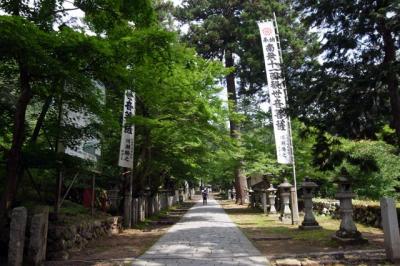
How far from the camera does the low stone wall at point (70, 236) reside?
980cm

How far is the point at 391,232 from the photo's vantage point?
832 cm

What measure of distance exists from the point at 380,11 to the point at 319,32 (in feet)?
7.34

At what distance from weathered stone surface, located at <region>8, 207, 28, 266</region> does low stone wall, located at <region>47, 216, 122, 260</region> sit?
1773 mm

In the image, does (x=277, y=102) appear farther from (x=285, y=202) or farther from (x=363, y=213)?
(x=363, y=213)

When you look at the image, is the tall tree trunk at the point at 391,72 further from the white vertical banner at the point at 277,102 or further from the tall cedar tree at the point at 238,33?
the tall cedar tree at the point at 238,33

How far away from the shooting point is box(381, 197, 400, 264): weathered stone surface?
27.0ft

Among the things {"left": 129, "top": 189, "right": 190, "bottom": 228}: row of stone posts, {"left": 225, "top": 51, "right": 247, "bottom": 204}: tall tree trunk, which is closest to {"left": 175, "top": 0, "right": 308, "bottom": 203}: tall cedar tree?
{"left": 225, "top": 51, "right": 247, "bottom": 204}: tall tree trunk

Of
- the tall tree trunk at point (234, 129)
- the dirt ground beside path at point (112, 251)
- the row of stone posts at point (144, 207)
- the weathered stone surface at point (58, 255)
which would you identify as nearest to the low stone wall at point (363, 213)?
the dirt ground beside path at point (112, 251)

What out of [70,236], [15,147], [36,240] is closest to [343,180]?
[70,236]

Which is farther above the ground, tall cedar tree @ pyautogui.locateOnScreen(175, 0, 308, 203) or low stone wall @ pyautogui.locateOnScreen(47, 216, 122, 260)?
tall cedar tree @ pyautogui.locateOnScreen(175, 0, 308, 203)

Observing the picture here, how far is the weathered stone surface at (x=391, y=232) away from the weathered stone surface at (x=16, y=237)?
288 inches

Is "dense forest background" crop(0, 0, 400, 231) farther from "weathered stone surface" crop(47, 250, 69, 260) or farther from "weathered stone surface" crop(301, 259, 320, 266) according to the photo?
"weathered stone surface" crop(301, 259, 320, 266)

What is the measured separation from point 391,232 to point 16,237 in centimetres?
744

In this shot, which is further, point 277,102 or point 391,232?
point 277,102
